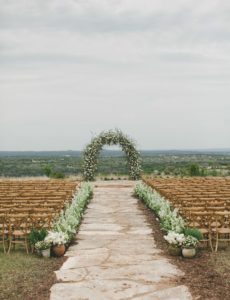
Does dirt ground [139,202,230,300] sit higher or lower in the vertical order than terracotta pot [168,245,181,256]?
lower

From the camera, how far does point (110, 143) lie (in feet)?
95.7

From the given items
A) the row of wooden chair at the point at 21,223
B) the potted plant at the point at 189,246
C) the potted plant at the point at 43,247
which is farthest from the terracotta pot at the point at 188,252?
the row of wooden chair at the point at 21,223

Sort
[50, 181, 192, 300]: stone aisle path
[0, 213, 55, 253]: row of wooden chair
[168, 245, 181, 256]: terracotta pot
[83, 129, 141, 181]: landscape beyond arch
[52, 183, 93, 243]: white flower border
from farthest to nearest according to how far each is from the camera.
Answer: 1. [83, 129, 141, 181]: landscape beyond arch
2. [52, 183, 93, 243]: white flower border
3. [0, 213, 55, 253]: row of wooden chair
4. [168, 245, 181, 256]: terracotta pot
5. [50, 181, 192, 300]: stone aisle path

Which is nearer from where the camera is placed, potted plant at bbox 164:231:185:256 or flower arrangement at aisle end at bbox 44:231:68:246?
potted plant at bbox 164:231:185:256

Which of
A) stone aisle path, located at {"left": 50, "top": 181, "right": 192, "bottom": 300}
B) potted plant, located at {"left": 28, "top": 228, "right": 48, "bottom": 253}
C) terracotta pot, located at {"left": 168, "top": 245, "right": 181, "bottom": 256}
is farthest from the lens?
potted plant, located at {"left": 28, "top": 228, "right": 48, "bottom": 253}

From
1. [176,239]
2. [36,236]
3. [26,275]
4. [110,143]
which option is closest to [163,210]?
[176,239]

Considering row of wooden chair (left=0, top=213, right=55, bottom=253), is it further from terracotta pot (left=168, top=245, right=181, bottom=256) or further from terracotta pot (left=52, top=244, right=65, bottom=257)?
terracotta pot (left=168, top=245, right=181, bottom=256)

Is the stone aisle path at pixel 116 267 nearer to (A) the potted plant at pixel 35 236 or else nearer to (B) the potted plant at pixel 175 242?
(B) the potted plant at pixel 175 242

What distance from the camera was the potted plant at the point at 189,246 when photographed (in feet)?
28.3

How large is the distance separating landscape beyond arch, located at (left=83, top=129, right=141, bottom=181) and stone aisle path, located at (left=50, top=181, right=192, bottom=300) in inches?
603

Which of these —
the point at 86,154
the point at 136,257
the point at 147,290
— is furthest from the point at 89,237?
A: the point at 86,154

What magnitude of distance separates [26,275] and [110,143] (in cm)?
2188

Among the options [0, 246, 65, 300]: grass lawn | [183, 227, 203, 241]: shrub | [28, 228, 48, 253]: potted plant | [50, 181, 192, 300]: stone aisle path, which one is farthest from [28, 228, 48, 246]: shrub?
[183, 227, 203, 241]: shrub

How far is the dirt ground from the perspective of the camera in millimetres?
6520
